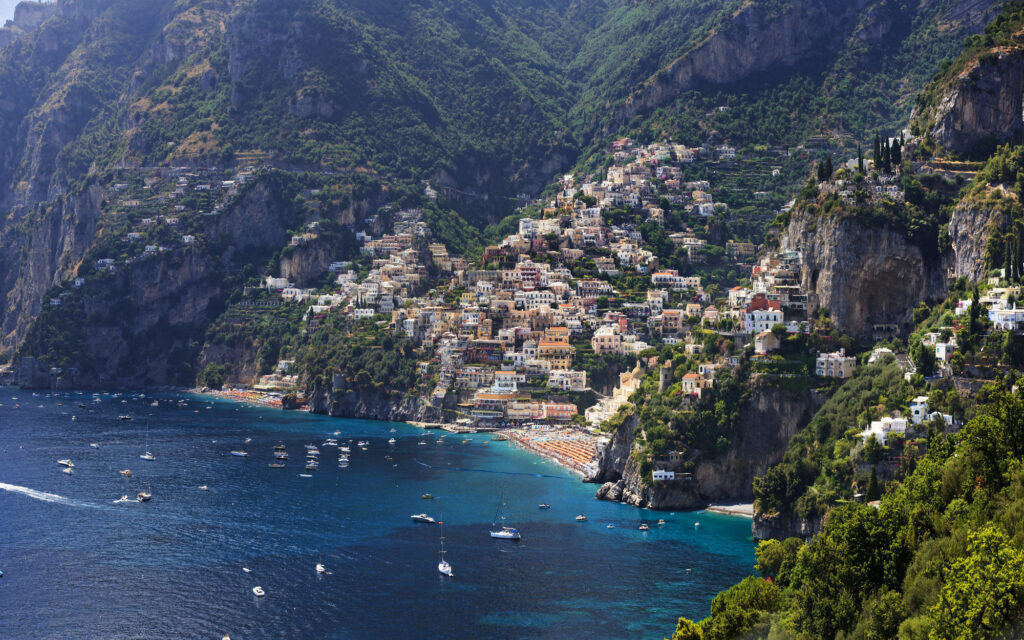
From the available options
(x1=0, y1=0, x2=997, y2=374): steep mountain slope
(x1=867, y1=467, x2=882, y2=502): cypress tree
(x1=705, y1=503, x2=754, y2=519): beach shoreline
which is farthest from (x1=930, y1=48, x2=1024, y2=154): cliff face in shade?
(x1=0, y1=0, x2=997, y2=374): steep mountain slope

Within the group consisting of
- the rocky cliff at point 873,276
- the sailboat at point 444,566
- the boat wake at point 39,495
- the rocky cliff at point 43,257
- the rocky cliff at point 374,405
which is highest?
the rocky cliff at point 43,257

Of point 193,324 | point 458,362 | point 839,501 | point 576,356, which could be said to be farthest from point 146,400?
point 839,501

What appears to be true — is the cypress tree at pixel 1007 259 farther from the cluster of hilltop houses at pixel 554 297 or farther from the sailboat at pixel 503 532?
the sailboat at pixel 503 532

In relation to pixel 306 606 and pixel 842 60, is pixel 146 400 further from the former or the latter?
pixel 842 60

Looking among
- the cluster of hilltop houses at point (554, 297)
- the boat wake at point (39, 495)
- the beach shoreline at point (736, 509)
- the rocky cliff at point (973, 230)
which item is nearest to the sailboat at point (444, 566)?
the beach shoreline at point (736, 509)

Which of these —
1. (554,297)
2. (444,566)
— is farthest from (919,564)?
(554,297)

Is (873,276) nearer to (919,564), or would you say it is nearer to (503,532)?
(503,532)

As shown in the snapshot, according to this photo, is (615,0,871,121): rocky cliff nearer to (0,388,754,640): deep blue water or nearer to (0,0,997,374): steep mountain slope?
(0,0,997,374): steep mountain slope
